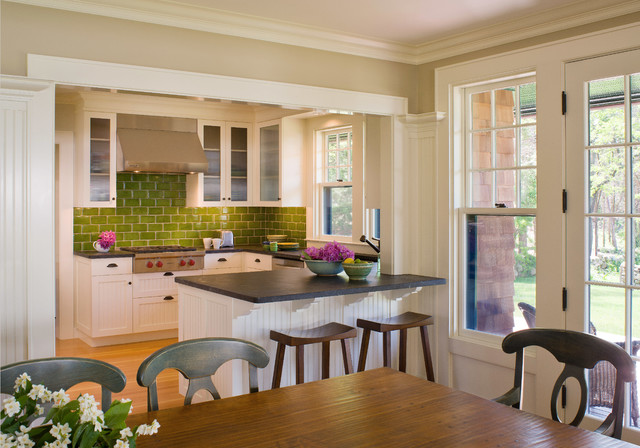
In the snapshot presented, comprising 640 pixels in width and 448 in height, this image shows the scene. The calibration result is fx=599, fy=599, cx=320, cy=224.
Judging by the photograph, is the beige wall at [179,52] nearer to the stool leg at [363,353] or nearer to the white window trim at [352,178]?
the white window trim at [352,178]

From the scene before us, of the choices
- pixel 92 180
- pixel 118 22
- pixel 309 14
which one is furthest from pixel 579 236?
pixel 92 180

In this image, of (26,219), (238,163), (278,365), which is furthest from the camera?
(238,163)

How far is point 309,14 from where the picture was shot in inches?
148

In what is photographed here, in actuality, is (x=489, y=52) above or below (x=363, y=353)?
above

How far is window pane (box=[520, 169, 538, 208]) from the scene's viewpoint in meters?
3.89

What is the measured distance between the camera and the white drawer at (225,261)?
22.1 feet

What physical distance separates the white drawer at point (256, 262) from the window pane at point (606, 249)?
371 cm

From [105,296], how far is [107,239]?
610mm

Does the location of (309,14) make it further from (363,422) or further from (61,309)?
(61,309)

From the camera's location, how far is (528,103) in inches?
155

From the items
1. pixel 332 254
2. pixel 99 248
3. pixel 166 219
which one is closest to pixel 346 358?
pixel 332 254

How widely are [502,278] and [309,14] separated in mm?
2173

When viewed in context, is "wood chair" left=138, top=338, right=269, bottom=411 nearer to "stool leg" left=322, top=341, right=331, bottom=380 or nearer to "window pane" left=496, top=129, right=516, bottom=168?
"stool leg" left=322, top=341, right=331, bottom=380

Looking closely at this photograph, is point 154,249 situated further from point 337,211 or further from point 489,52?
point 489,52
